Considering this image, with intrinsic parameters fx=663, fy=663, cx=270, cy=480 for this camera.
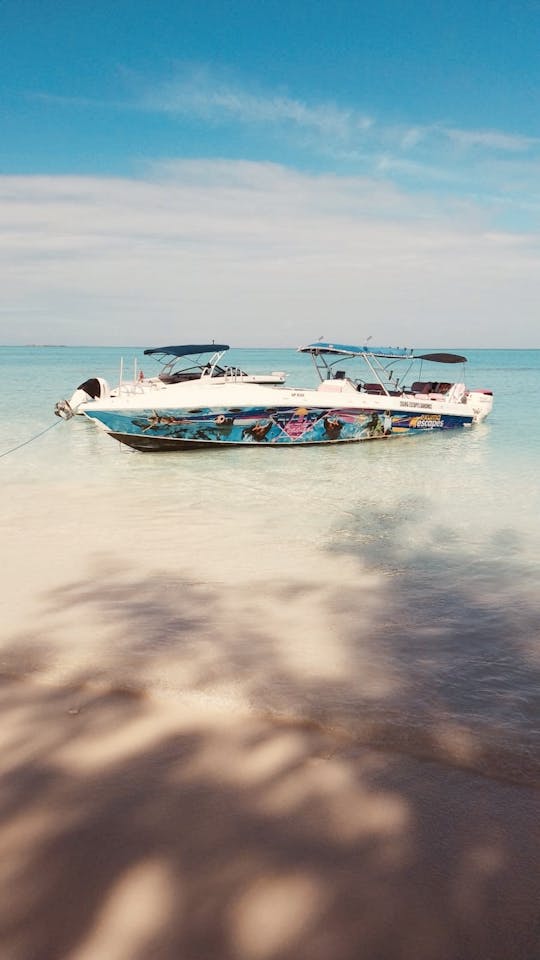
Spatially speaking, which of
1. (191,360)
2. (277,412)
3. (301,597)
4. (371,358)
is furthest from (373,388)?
(301,597)

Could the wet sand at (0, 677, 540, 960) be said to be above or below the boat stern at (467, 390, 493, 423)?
below

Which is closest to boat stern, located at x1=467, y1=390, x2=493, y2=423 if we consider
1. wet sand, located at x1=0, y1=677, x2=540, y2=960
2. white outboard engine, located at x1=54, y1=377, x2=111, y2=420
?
white outboard engine, located at x1=54, y1=377, x2=111, y2=420

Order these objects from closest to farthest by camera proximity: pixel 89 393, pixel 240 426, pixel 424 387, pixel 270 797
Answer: pixel 270 797
pixel 240 426
pixel 89 393
pixel 424 387

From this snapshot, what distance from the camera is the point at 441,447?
18.6 metres

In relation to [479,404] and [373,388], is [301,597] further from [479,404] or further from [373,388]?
[479,404]

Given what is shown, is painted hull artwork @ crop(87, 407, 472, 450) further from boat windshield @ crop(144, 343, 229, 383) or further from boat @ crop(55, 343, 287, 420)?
boat windshield @ crop(144, 343, 229, 383)

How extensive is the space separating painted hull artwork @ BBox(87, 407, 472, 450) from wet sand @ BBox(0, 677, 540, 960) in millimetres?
12271

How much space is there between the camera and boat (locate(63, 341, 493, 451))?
15680 millimetres

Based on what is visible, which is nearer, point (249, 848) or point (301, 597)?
point (249, 848)

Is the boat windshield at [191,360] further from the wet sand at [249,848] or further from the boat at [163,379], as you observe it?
the wet sand at [249,848]

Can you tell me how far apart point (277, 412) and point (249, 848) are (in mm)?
13951

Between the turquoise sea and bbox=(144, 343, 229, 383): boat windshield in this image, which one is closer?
the turquoise sea

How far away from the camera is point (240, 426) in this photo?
53.1 feet

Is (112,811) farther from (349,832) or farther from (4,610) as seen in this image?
(4,610)
